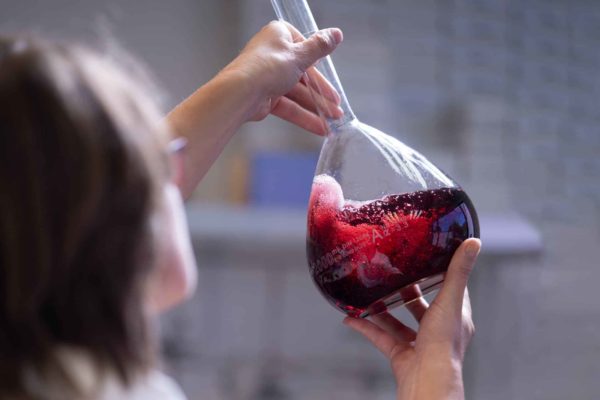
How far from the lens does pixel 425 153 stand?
8.14 feet

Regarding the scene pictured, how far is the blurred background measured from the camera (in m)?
2.40

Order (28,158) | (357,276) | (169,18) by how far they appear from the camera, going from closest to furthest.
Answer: (28,158), (357,276), (169,18)

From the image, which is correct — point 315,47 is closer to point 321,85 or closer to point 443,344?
point 321,85

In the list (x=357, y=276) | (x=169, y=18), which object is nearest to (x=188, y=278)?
(x=357, y=276)

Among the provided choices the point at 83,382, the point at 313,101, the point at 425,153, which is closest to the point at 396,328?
the point at 313,101

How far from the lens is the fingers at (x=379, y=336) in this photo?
64 cm

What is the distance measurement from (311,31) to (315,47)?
0.03 metres

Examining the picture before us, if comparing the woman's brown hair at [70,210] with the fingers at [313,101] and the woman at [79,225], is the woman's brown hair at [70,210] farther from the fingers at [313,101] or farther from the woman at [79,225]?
the fingers at [313,101]

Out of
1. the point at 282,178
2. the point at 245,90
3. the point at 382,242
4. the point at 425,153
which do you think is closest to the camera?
the point at 382,242

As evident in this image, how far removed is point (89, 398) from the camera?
38 cm

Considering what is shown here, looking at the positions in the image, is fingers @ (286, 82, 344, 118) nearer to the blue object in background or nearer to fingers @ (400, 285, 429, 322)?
fingers @ (400, 285, 429, 322)

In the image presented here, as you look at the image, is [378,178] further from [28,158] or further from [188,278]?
[28,158]

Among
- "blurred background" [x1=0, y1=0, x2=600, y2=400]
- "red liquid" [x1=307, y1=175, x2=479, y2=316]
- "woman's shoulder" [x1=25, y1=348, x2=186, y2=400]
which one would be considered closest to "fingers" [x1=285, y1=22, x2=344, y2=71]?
"red liquid" [x1=307, y1=175, x2=479, y2=316]

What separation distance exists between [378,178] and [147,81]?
0.23m
